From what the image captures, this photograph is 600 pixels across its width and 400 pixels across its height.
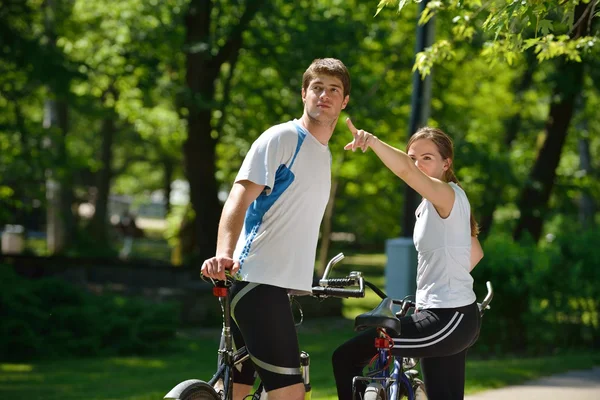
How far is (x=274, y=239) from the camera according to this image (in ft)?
12.5

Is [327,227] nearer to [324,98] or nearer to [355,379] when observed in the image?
[355,379]

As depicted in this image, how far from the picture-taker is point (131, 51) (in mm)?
18281

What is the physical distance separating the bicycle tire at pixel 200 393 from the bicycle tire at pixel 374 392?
0.67m

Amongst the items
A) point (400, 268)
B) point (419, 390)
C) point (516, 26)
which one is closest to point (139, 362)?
point (400, 268)

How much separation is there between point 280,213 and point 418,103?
20.3 feet

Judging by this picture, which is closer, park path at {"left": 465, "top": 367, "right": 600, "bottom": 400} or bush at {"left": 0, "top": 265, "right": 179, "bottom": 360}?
park path at {"left": 465, "top": 367, "right": 600, "bottom": 400}

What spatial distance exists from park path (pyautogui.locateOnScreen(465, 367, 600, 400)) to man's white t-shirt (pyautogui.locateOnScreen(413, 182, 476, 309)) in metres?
4.26

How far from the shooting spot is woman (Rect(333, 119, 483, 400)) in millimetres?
4148

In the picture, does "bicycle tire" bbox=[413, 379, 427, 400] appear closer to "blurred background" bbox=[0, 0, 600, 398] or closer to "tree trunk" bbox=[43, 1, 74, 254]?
"blurred background" bbox=[0, 0, 600, 398]

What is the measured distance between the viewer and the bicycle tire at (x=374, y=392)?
4086mm

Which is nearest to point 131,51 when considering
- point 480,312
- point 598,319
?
point 598,319

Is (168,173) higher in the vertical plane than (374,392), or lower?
higher

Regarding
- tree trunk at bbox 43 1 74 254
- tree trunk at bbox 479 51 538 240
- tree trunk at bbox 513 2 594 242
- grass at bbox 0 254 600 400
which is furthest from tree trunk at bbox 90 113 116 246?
tree trunk at bbox 513 2 594 242

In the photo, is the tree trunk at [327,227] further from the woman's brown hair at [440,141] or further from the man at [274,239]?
the man at [274,239]
